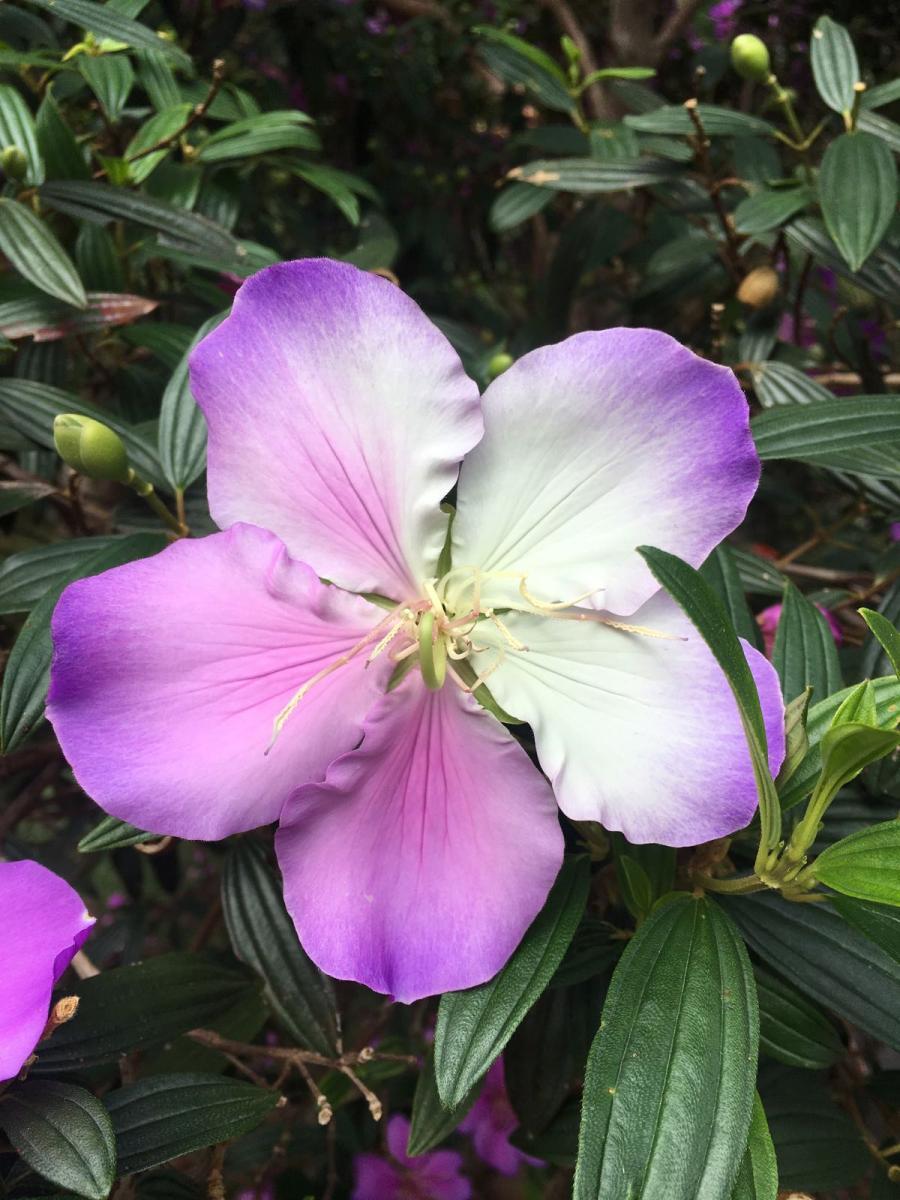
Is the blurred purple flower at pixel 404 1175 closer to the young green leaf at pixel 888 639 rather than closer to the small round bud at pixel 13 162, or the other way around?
the young green leaf at pixel 888 639

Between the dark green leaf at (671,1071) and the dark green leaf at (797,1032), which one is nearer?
the dark green leaf at (671,1071)

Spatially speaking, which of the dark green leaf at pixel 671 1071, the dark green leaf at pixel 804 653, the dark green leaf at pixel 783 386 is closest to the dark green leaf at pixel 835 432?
the dark green leaf at pixel 804 653

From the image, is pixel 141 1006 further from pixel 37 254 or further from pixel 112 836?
pixel 37 254

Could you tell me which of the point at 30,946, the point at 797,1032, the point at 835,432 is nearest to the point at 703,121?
the point at 835,432

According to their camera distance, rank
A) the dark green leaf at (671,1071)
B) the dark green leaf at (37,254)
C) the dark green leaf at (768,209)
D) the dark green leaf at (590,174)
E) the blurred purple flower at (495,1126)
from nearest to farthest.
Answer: the dark green leaf at (671,1071) → the dark green leaf at (37,254) → the dark green leaf at (768,209) → the dark green leaf at (590,174) → the blurred purple flower at (495,1126)

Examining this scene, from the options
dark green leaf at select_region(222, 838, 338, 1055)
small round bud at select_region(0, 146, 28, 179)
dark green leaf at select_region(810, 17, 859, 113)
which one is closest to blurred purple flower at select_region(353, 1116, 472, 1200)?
dark green leaf at select_region(222, 838, 338, 1055)

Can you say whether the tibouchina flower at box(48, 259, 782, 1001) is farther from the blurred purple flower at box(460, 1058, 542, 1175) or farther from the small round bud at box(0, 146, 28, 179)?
the blurred purple flower at box(460, 1058, 542, 1175)
